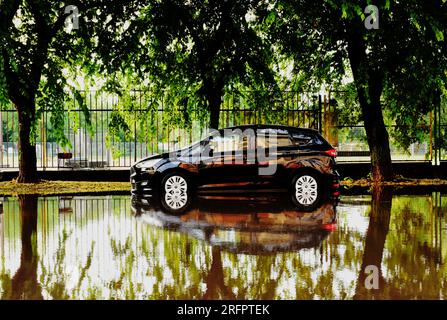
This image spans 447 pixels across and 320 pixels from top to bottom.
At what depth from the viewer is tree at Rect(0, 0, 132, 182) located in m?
17.3

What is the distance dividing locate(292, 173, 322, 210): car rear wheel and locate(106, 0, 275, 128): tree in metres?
5.97

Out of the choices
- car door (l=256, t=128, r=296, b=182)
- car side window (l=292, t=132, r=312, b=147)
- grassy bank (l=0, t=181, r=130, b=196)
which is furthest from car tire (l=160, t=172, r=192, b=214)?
grassy bank (l=0, t=181, r=130, b=196)

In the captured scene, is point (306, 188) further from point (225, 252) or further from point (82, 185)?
point (82, 185)

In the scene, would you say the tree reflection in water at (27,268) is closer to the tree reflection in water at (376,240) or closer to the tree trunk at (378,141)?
the tree reflection in water at (376,240)

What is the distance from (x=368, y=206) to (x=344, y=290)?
316 inches

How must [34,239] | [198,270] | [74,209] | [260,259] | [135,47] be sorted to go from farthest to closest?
[135,47], [74,209], [34,239], [260,259], [198,270]

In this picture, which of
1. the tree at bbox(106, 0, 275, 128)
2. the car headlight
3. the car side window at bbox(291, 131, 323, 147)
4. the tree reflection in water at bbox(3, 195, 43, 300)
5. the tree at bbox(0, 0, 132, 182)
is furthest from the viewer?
the tree at bbox(106, 0, 275, 128)

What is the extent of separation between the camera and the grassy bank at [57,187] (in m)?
17.9

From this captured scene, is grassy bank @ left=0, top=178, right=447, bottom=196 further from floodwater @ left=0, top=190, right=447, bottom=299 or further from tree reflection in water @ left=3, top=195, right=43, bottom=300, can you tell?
tree reflection in water @ left=3, top=195, right=43, bottom=300

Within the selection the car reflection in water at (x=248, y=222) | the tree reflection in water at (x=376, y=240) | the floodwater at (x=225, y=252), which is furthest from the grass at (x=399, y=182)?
the floodwater at (x=225, y=252)

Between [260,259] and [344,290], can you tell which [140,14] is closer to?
[260,259]

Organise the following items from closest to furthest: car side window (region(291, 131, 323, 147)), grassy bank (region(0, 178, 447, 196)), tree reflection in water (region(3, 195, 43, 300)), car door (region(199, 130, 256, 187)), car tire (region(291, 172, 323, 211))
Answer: tree reflection in water (region(3, 195, 43, 300)) < car tire (region(291, 172, 323, 211)) < car side window (region(291, 131, 323, 147)) < car door (region(199, 130, 256, 187)) < grassy bank (region(0, 178, 447, 196))

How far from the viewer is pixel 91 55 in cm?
1930

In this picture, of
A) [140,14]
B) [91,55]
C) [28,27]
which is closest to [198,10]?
[140,14]
